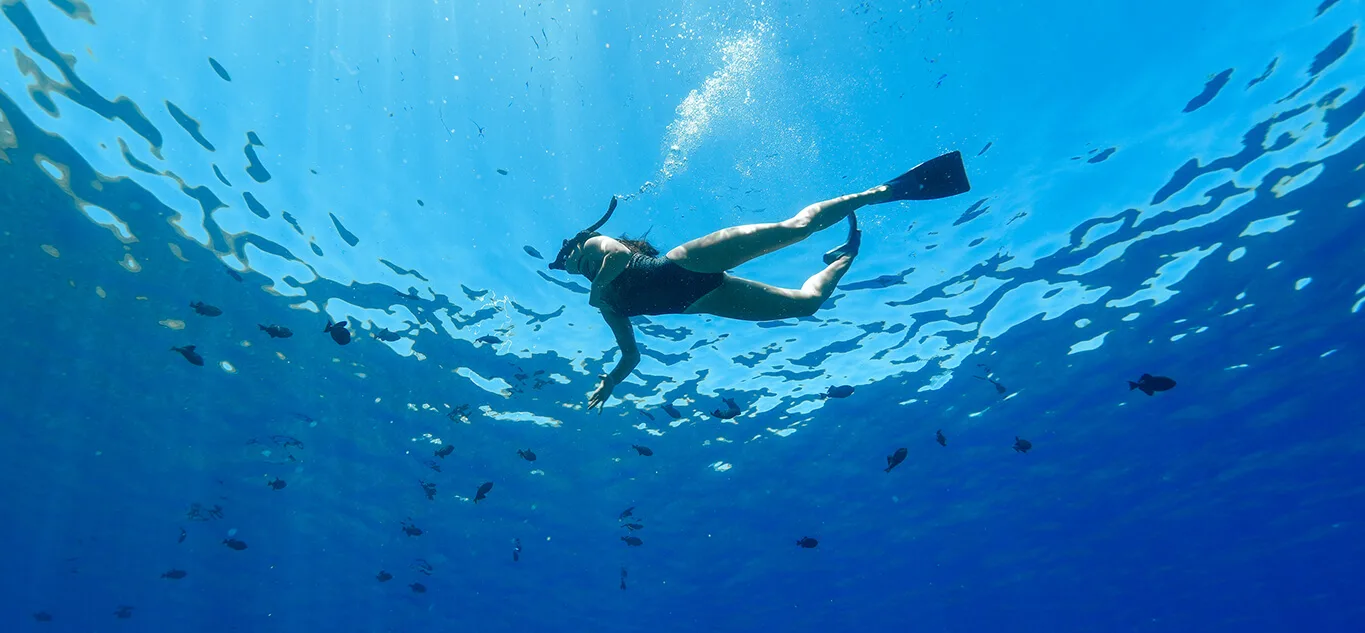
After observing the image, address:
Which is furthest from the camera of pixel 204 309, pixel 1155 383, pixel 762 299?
pixel 204 309

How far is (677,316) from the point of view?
43.1ft

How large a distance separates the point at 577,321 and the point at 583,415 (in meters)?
5.01

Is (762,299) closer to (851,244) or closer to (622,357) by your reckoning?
(851,244)

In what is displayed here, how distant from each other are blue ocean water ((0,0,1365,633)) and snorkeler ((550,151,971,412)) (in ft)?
12.8

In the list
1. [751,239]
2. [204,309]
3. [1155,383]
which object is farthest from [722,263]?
[204,309]

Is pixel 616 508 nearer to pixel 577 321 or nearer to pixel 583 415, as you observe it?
pixel 583 415

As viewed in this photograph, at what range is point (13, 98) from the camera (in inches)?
368

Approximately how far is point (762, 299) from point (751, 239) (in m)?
0.62

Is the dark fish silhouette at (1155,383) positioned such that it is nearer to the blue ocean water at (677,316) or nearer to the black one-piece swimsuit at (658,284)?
the blue ocean water at (677,316)

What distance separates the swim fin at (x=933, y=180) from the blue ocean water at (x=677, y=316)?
366 cm

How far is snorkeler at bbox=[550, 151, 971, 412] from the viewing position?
467 centimetres

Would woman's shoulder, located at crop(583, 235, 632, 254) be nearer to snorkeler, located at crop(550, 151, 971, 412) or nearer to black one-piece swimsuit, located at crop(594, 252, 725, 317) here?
snorkeler, located at crop(550, 151, 971, 412)

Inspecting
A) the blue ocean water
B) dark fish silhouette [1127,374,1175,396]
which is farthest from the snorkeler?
the blue ocean water

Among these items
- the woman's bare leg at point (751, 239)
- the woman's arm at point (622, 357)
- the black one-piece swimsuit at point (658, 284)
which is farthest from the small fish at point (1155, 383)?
the woman's arm at point (622, 357)
